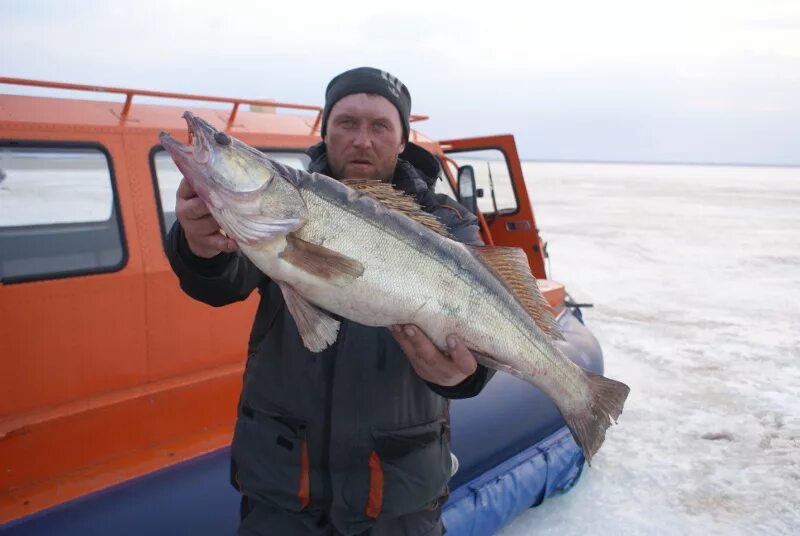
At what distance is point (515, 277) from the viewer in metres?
2.25

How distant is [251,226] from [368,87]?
2.86 feet

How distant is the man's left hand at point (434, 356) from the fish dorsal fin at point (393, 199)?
1.23 ft

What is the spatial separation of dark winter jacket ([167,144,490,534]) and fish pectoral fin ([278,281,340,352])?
0.59ft

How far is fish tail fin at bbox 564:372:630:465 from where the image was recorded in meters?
2.34

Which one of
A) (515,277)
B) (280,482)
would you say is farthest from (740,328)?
(280,482)

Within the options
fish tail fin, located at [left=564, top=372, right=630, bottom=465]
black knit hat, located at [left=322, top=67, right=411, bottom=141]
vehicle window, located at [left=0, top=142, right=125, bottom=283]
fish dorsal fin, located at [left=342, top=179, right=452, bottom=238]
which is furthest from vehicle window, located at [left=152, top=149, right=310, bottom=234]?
fish tail fin, located at [left=564, top=372, right=630, bottom=465]

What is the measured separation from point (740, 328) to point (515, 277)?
7.81 m

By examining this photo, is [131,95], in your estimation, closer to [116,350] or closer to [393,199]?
[116,350]

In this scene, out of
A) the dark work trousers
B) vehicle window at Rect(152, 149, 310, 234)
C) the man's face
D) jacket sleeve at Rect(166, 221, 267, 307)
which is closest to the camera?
jacket sleeve at Rect(166, 221, 267, 307)

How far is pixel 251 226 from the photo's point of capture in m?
1.85

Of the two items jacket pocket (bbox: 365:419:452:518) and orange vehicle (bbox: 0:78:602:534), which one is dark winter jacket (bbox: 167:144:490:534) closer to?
jacket pocket (bbox: 365:419:452:518)

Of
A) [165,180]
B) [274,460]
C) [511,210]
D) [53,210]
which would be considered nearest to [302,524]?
[274,460]

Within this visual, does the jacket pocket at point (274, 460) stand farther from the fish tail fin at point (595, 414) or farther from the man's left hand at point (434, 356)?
the fish tail fin at point (595, 414)

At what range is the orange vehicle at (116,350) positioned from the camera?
2.81 m
